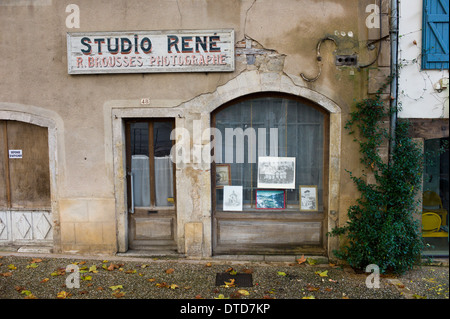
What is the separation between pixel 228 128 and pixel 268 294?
2.50 meters

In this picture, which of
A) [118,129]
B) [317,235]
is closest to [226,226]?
[317,235]

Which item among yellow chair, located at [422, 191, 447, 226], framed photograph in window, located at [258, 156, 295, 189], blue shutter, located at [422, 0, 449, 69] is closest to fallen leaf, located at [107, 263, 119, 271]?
framed photograph in window, located at [258, 156, 295, 189]

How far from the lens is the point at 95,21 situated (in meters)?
4.96

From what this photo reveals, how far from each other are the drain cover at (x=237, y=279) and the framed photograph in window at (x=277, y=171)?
1.44 meters

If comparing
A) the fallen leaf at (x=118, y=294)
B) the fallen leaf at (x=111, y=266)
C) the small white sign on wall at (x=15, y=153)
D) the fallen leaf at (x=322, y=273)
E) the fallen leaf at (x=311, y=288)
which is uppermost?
the small white sign on wall at (x=15, y=153)

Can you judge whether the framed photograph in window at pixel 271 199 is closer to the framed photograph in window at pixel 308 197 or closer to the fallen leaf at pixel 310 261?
the framed photograph in window at pixel 308 197

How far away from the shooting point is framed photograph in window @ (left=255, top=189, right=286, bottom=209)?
5305 mm

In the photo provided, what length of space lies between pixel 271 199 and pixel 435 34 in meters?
3.38

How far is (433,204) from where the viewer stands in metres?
5.26

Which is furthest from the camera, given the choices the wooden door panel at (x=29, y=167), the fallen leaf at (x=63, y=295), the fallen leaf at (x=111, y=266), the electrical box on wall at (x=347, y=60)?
the wooden door panel at (x=29, y=167)

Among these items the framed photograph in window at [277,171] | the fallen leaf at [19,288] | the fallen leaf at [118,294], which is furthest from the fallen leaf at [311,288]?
the fallen leaf at [19,288]

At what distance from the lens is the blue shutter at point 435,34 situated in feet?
15.6

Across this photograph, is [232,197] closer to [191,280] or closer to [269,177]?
[269,177]

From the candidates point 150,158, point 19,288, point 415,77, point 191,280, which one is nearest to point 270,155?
point 150,158
